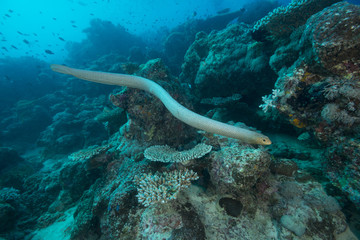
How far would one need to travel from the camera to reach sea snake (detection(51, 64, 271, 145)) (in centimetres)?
323

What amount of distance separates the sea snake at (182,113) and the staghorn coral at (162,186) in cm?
117

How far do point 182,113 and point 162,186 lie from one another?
1.71 metres

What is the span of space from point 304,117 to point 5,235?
974 centimetres

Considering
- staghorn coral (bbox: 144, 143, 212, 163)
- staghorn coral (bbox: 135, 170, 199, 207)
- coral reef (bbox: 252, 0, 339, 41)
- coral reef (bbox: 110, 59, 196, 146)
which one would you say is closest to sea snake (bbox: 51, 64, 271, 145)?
coral reef (bbox: 110, 59, 196, 146)

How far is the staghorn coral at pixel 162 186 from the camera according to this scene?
10.6ft

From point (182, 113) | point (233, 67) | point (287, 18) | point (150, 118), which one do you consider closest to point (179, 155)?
point (182, 113)

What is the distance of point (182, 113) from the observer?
3.86m

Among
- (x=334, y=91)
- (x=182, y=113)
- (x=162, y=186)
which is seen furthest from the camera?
(x=182, y=113)

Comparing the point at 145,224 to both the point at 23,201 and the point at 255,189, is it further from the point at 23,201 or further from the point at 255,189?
the point at 23,201

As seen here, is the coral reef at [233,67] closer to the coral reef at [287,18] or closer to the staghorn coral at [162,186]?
the coral reef at [287,18]

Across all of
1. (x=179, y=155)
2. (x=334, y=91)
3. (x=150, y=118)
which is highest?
(x=150, y=118)

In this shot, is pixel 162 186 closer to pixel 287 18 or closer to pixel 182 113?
pixel 182 113

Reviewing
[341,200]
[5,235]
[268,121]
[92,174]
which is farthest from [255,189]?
[5,235]

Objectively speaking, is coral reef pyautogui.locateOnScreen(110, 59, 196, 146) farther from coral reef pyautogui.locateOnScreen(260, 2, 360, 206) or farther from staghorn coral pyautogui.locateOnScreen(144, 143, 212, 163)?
coral reef pyautogui.locateOnScreen(260, 2, 360, 206)
